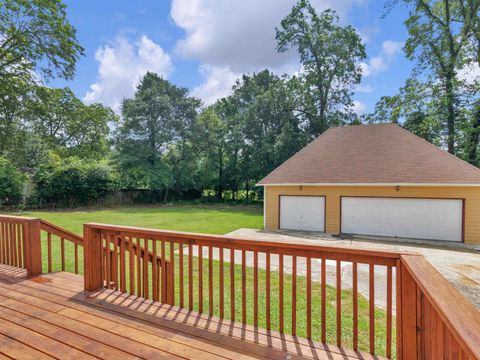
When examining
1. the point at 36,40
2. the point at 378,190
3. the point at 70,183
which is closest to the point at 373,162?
the point at 378,190

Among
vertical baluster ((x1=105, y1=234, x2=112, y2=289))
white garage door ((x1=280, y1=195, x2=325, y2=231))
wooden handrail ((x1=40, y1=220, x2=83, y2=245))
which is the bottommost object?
white garage door ((x1=280, y1=195, x2=325, y2=231))

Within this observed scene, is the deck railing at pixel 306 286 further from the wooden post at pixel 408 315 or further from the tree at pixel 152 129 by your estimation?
the tree at pixel 152 129

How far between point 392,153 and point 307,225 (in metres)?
4.67

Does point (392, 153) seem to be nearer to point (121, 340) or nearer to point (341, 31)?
point (121, 340)

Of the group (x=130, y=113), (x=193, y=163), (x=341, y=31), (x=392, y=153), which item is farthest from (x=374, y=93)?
(x=130, y=113)

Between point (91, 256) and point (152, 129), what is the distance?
19365 millimetres

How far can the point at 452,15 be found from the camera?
47.4 ft

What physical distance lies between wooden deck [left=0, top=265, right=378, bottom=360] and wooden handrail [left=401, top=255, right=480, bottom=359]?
0.65 m

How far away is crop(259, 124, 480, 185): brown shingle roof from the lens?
9078 millimetres

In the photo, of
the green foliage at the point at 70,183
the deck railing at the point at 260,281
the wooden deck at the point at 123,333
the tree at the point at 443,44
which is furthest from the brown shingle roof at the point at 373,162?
the green foliage at the point at 70,183

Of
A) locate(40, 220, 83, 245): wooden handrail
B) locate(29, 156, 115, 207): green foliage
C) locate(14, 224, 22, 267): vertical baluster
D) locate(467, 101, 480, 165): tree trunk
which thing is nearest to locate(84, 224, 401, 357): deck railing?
locate(40, 220, 83, 245): wooden handrail

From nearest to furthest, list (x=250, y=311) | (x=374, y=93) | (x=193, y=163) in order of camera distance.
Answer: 1. (x=250, y=311)
2. (x=374, y=93)
3. (x=193, y=163)

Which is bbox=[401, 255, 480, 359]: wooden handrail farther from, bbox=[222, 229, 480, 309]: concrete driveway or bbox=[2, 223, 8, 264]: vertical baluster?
bbox=[2, 223, 8, 264]: vertical baluster

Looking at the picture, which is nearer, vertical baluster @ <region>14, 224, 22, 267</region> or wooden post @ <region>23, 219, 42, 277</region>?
wooden post @ <region>23, 219, 42, 277</region>
